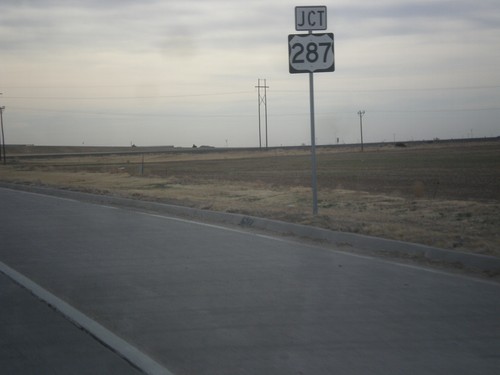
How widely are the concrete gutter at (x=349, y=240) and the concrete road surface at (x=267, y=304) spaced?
0.65m

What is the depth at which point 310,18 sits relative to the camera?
49.8 ft

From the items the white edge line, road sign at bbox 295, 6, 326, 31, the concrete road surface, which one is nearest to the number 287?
road sign at bbox 295, 6, 326, 31

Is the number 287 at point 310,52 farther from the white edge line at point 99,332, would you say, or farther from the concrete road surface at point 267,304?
the white edge line at point 99,332

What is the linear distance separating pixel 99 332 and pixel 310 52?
9915mm

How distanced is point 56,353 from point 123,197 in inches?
710

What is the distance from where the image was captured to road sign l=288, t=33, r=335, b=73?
50.2ft

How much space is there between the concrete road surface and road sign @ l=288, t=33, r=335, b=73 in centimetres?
423

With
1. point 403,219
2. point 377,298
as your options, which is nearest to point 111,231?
point 403,219

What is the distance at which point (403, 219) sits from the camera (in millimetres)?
15578

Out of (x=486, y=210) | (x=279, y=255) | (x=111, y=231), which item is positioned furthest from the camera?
(x=486, y=210)

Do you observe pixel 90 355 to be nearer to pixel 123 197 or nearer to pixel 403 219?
pixel 403 219

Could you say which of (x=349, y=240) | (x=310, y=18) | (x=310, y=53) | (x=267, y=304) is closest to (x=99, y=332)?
(x=267, y=304)

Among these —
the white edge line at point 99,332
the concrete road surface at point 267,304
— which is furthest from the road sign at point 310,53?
the white edge line at point 99,332

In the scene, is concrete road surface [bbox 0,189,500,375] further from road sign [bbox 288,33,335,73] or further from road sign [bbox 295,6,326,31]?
road sign [bbox 295,6,326,31]
